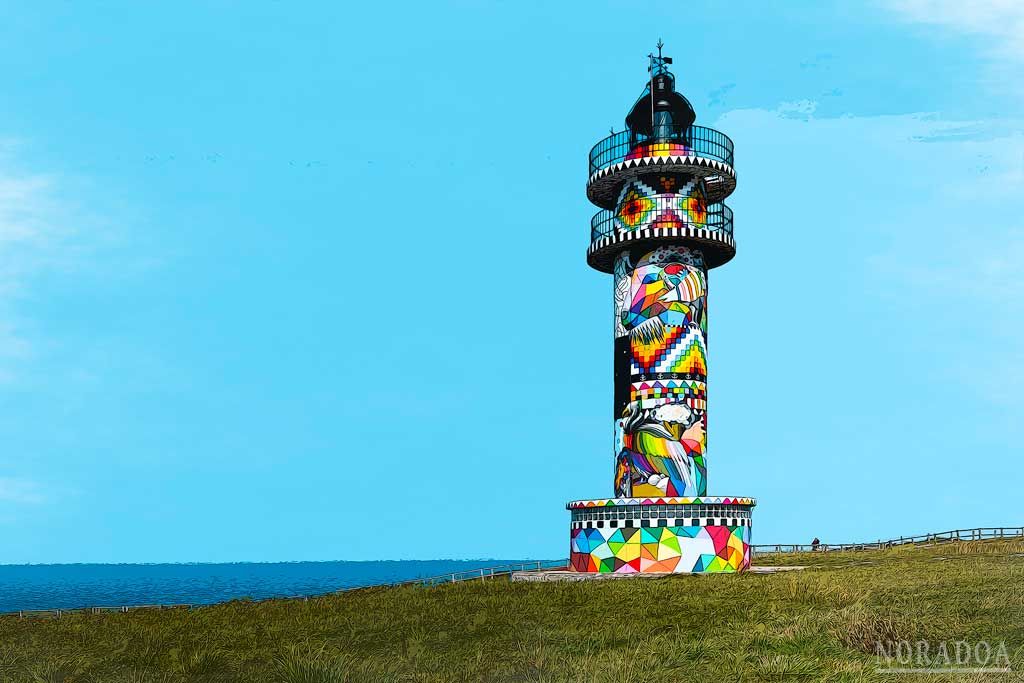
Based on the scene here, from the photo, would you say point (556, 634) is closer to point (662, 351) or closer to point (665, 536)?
point (665, 536)

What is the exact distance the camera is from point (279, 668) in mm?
14461

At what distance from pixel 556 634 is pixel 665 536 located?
20.8m

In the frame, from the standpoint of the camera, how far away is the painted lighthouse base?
38219mm

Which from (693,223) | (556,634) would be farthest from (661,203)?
(556,634)

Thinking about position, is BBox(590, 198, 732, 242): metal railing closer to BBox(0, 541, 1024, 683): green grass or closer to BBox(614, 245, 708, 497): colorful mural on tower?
BBox(614, 245, 708, 497): colorful mural on tower

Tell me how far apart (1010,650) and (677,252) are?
92.0 feet

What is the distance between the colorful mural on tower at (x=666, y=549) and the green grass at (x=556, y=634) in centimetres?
951

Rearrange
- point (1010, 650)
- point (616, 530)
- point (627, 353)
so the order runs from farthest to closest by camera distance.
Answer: point (627, 353) → point (616, 530) → point (1010, 650)

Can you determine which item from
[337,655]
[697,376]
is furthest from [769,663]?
[697,376]

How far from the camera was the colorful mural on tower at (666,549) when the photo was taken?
38156mm

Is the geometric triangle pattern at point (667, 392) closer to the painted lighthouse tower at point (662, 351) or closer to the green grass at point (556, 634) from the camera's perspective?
the painted lighthouse tower at point (662, 351)

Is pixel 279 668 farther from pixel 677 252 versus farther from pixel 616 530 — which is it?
pixel 677 252

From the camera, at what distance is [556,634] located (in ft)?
60.1

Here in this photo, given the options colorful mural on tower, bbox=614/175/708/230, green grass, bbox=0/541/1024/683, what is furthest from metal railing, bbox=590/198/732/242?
green grass, bbox=0/541/1024/683
